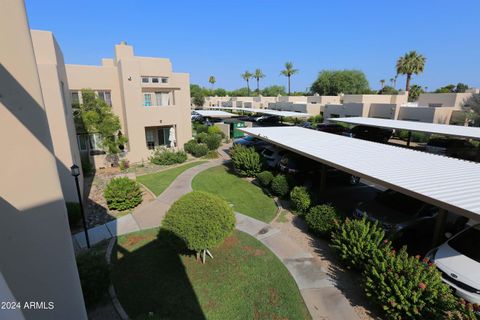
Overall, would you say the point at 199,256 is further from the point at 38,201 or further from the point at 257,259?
the point at 38,201

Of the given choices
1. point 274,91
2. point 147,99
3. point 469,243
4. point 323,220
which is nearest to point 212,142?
point 147,99

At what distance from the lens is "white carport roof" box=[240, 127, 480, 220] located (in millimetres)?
6098

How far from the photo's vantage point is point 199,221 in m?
7.52

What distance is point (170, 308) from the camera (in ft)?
21.0

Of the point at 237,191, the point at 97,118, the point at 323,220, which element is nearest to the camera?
the point at 323,220

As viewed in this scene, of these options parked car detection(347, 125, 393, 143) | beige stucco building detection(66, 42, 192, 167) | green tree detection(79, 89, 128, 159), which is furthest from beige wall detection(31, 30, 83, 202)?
parked car detection(347, 125, 393, 143)

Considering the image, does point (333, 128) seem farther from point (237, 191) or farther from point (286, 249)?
point (286, 249)

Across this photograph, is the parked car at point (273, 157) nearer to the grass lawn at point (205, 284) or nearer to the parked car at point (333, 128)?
the grass lawn at point (205, 284)

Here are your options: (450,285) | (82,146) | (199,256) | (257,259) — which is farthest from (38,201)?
(82,146)

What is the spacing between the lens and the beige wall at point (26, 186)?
345cm

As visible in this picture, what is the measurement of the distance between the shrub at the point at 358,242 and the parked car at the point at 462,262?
1.38 m

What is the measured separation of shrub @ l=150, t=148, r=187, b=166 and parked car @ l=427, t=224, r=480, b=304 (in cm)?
1793

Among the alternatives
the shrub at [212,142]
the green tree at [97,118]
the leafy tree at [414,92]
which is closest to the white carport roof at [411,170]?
the green tree at [97,118]

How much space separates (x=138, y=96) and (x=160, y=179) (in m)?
7.67
